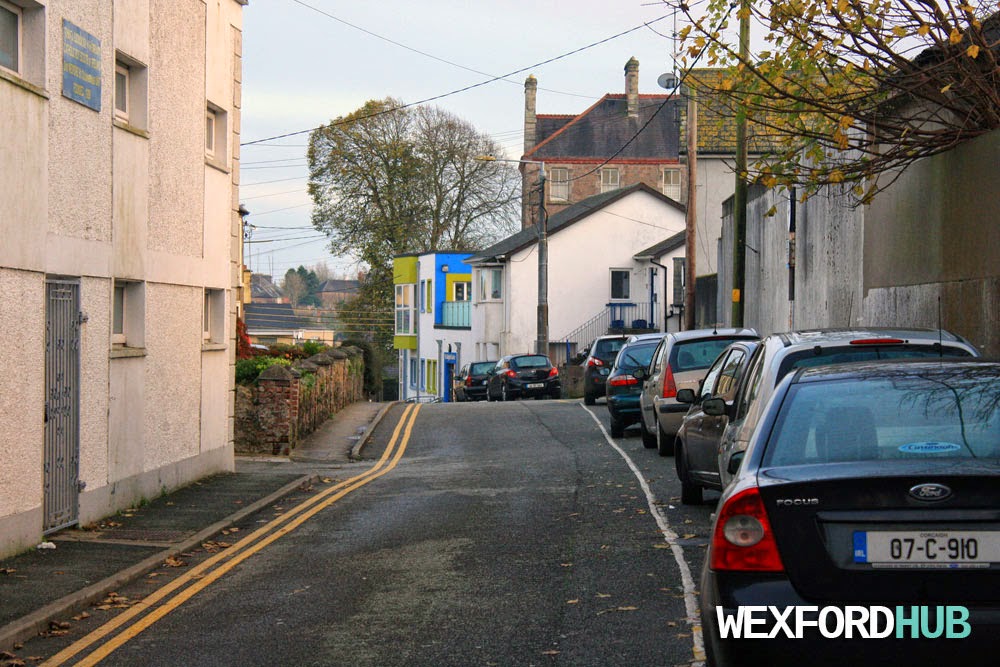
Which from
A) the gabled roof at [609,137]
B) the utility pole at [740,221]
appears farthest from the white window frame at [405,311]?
the utility pole at [740,221]

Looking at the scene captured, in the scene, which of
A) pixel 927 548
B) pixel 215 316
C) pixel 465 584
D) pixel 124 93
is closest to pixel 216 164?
pixel 215 316

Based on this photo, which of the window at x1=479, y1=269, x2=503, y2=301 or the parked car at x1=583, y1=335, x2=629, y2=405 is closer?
the parked car at x1=583, y1=335, x2=629, y2=405

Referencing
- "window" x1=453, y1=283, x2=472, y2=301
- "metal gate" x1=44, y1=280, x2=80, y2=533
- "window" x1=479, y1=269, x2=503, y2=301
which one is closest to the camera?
"metal gate" x1=44, y1=280, x2=80, y2=533

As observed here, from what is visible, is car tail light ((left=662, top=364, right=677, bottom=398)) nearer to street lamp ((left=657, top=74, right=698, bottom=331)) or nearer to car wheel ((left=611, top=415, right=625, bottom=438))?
car wheel ((left=611, top=415, right=625, bottom=438))

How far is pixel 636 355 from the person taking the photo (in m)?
22.3

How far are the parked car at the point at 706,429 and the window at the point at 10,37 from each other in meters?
6.56

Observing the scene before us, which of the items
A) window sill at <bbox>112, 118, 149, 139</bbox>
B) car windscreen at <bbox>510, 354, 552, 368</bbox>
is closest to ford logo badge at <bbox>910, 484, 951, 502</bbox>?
window sill at <bbox>112, 118, 149, 139</bbox>

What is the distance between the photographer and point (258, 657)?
6.64 meters

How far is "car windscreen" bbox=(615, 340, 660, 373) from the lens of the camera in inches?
861

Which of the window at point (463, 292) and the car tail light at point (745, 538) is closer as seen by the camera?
the car tail light at point (745, 538)

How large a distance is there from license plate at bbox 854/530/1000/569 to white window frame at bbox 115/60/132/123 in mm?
10896

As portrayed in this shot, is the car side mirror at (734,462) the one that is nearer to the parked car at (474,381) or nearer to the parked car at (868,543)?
the parked car at (868,543)

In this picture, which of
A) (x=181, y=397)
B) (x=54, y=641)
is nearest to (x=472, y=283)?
(x=181, y=397)

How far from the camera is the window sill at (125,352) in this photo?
42.2 feet
